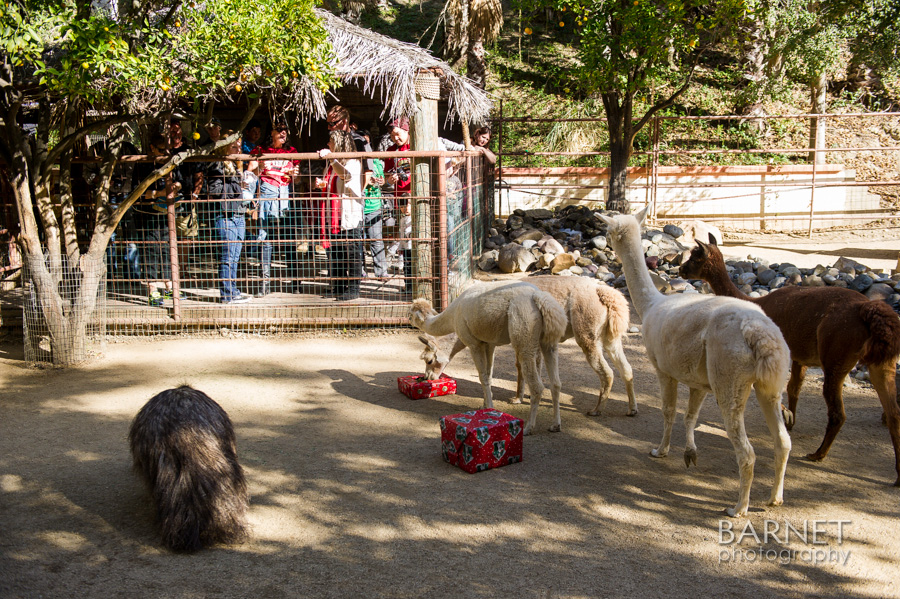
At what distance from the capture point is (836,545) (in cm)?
365

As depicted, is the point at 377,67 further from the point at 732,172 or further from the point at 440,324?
the point at 732,172

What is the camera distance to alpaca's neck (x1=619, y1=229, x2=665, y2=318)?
16.0 feet

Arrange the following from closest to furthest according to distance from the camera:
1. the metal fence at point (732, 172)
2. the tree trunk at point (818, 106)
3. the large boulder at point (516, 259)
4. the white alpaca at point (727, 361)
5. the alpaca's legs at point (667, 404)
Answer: the white alpaca at point (727, 361)
the alpaca's legs at point (667, 404)
the large boulder at point (516, 259)
the metal fence at point (732, 172)
the tree trunk at point (818, 106)

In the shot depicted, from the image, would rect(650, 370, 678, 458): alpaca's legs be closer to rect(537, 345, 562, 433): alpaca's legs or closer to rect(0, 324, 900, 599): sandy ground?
rect(0, 324, 900, 599): sandy ground

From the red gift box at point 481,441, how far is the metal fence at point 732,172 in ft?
34.0

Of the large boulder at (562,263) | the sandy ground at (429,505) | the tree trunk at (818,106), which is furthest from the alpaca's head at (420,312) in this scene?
the tree trunk at (818,106)

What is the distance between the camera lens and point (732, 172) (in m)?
16.6

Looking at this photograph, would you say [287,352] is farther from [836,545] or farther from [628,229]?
[836,545]

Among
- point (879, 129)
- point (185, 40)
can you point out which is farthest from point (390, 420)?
point (879, 129)

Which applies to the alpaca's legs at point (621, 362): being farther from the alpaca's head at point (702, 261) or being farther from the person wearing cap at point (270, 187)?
the person wearing cap at point (270, 187)

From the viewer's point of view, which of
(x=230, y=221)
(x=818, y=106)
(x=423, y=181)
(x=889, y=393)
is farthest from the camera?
(x=818, y=106)

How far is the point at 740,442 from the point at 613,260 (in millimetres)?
7363

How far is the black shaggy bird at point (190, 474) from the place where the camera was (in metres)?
3.59

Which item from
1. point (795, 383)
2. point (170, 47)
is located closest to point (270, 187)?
point (170, 47)
